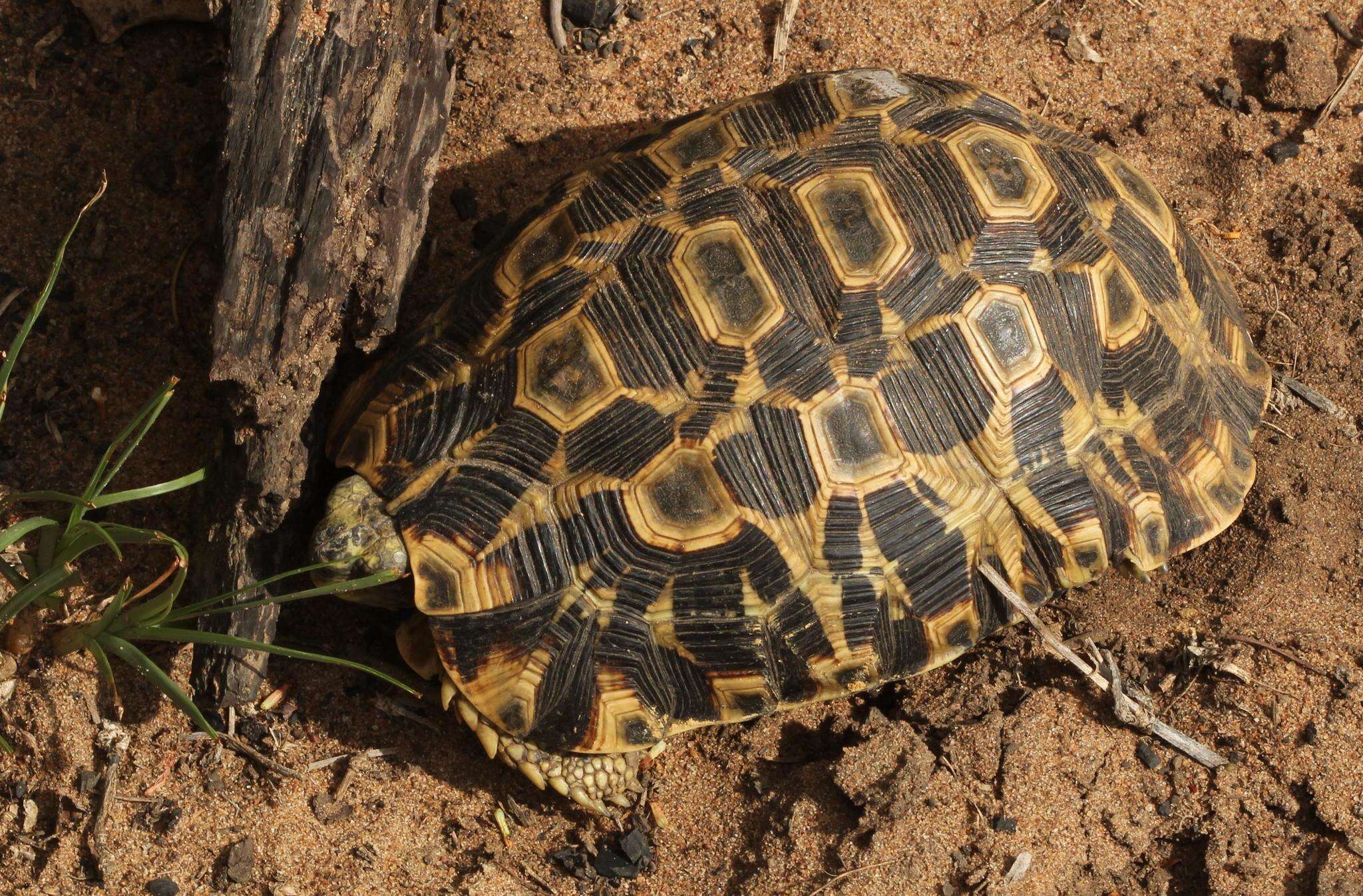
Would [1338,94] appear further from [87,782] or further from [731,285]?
[87,782]

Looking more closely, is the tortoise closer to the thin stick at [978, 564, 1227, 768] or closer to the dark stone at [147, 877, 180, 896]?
the thin stick at [978, 564, 1227, 768]

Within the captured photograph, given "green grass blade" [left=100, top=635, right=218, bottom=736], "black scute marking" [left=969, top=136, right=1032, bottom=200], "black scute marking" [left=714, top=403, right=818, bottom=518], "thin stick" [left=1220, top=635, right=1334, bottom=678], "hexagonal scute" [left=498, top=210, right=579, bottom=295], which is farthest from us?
"thin stick" [left=1220, top=635, right=1334, bottom=678]

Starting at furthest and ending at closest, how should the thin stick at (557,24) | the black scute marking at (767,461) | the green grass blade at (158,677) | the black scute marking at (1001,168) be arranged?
the thin stick at (557,24), the black scute marking at (1001,168), the black scute marking at (767,461), the green grass blade at (158,677)

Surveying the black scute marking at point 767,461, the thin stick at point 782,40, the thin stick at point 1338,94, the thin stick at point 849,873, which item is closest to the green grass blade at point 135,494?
the black scute marking at point 767,461

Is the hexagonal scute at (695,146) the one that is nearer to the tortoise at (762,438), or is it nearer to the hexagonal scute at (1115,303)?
the tortoise at (762,438)

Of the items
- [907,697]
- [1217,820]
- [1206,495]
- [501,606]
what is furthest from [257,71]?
[1217,820]

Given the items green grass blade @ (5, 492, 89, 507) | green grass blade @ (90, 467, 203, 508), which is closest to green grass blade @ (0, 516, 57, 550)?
green grass blade @ (5, 492, 89, 507)
